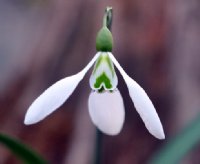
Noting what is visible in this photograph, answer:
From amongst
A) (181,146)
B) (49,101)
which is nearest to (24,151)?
(49,101)

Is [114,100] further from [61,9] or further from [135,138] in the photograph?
[61,9]

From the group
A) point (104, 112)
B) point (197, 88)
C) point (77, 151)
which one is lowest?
point (77, 151)

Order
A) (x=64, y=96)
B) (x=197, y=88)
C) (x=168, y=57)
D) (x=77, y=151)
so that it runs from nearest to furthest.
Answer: (x=64, y=96) → (x=77, y=151) → (x=197, y=88) → (x=168, y=57)

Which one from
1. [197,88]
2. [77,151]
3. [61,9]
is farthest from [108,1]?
[77,151]

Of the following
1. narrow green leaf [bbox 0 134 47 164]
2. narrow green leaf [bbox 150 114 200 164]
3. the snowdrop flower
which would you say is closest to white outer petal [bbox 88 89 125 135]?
the snowdrop flower

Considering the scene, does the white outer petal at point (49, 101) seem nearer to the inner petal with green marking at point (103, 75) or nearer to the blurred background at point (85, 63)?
the inner petal with green marking at point (103, 75)

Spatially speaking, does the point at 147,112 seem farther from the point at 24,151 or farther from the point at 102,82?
the point at 24,151
